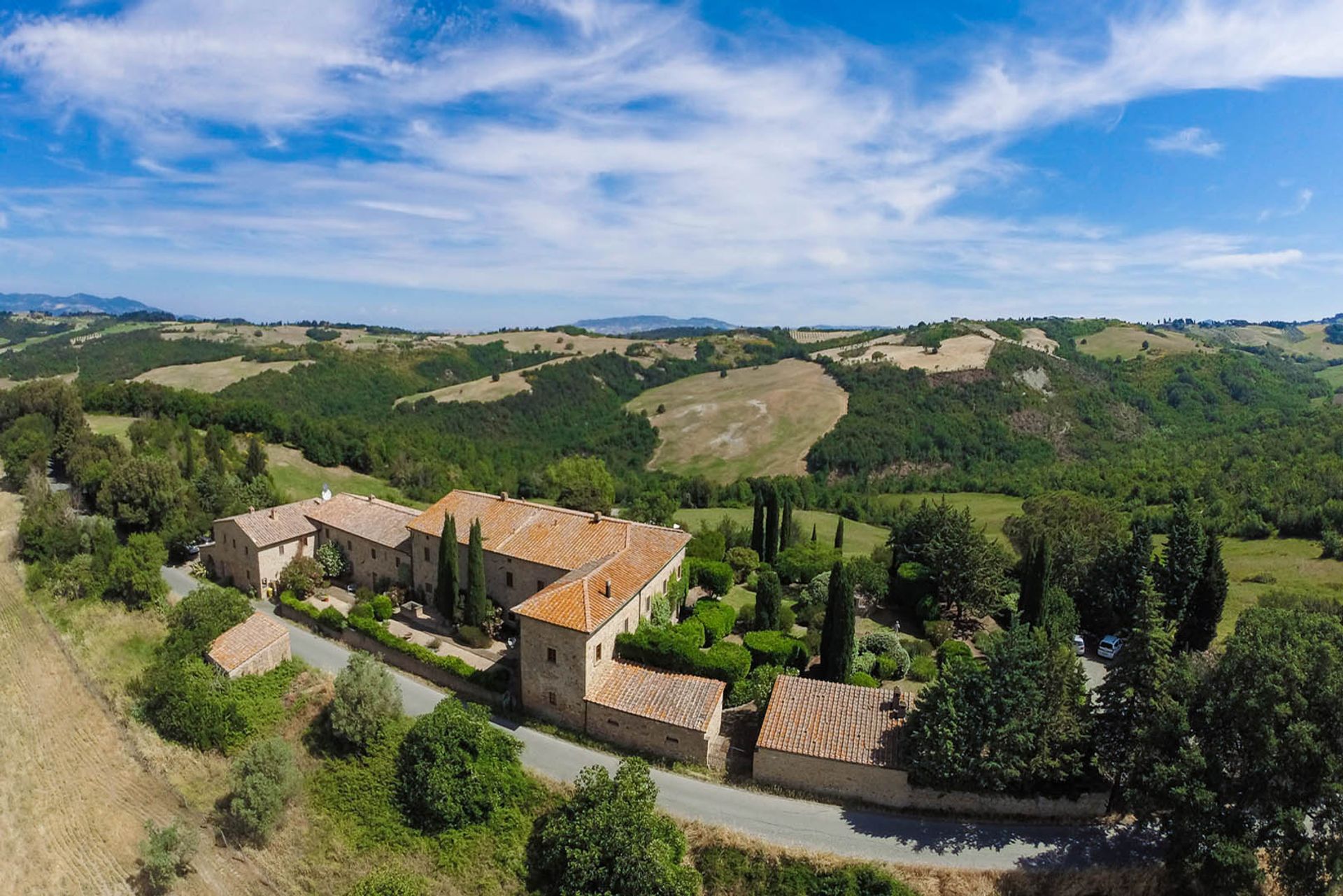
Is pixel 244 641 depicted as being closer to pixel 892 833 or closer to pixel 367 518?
pixel 367 518

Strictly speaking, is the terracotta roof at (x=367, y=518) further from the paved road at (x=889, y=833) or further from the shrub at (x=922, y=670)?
the shrub at (x=922, y=670)

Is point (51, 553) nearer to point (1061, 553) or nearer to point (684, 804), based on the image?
Answer: point (684, 804)

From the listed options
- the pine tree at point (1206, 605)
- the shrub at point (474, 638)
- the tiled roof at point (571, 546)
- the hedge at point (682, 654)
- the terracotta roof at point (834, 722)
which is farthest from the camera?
the pine tree at point (1206, 605)

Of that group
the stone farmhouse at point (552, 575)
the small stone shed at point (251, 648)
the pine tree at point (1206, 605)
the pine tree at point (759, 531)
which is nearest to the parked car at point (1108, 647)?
the pine tree at point (1206, 605)

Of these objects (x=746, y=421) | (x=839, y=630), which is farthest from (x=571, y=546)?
(x=746, y=421)

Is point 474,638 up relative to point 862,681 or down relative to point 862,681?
down

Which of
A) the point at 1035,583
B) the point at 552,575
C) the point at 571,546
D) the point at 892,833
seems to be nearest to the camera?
the point at 892,833

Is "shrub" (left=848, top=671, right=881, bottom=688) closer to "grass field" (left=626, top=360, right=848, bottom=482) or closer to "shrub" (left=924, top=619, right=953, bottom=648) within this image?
"shrub" (left=924, top=619, right=953, bottom=648)
